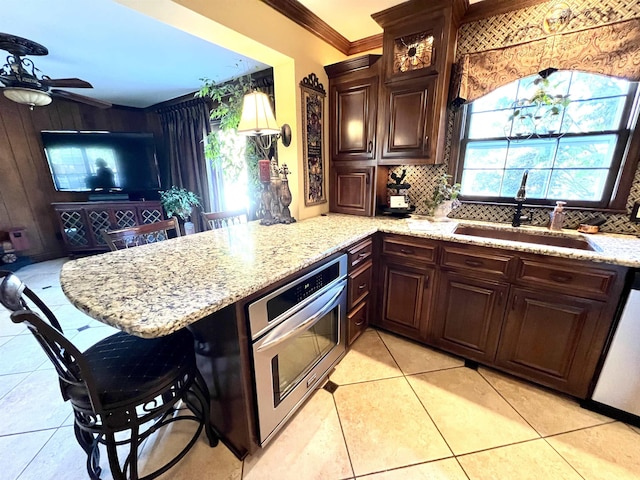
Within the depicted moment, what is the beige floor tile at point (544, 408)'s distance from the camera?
4.75ft

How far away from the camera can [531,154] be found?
6.62 ft

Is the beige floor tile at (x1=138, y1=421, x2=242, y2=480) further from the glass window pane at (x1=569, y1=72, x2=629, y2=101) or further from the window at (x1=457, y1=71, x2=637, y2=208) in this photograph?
the glass window pane at (x1=569, y1=72, x2=629, y2=101)

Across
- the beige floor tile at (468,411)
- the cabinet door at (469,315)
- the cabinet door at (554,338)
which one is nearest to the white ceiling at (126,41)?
the cabinet door at (469,315)

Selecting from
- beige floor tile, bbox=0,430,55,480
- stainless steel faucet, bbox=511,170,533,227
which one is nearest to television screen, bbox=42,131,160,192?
beige floor tile, bbox=0,430,55,480

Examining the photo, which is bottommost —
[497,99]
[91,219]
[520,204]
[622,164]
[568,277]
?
[91,219]

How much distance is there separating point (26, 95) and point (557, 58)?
4.02m

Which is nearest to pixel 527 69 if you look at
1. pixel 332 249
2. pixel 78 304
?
pixel 332 249

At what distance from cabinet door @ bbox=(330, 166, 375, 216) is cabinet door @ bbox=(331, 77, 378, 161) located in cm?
12

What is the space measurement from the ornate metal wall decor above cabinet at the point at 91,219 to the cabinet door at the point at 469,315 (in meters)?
4.70

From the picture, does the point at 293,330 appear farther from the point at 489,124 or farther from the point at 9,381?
the point at 489,124

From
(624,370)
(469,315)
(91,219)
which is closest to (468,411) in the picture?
(469,315)

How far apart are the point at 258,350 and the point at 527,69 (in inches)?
99.1

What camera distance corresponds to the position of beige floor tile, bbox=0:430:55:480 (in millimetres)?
1233

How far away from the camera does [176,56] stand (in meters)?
2.68
